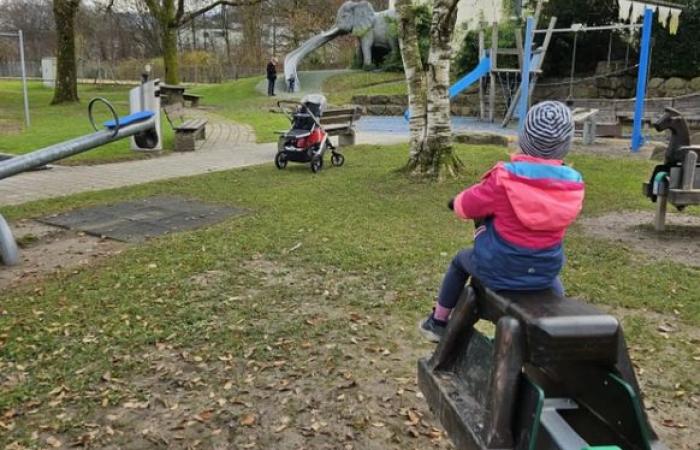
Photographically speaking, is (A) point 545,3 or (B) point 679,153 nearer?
(B) point 679,153

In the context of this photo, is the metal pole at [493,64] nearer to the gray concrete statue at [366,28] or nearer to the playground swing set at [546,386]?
the gray concrete statue at [366,28]

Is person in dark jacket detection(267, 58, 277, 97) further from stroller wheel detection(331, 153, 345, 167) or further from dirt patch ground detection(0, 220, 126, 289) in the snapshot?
dirt patch ground detection(0, 220, 126, 289)

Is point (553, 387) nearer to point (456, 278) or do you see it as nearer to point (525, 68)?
point (456, 278)

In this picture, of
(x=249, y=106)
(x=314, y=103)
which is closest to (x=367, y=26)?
(x=249, y=106)

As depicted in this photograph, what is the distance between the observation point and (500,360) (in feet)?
7.05

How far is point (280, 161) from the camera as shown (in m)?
11.3

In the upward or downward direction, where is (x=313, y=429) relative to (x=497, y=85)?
downward

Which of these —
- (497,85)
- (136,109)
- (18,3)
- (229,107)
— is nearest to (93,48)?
(18,3)

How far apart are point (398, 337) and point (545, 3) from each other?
836 inches

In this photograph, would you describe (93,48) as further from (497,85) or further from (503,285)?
(503,285)

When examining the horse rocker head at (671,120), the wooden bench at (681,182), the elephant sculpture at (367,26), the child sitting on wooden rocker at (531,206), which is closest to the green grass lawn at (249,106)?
the elephant sculpture at (367,26)

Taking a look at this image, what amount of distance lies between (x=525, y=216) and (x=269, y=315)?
2566mm

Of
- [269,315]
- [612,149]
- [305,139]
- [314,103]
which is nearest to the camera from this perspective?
[269,315]

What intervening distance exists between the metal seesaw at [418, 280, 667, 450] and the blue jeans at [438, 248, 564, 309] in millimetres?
405
